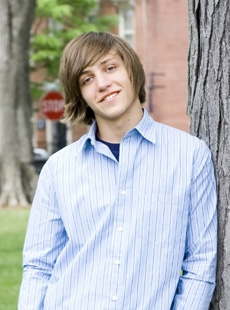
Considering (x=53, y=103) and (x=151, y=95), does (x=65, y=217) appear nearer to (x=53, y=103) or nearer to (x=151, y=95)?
(x=53, y=103)

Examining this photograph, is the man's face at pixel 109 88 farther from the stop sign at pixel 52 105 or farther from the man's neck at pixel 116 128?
the stop sign at pixel 52 105

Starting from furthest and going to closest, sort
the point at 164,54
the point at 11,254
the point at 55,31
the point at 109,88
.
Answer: the point at 55,31, the point at 164,54, the point at 11,254, the point at 109,88

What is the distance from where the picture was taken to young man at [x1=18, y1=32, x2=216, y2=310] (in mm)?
3508

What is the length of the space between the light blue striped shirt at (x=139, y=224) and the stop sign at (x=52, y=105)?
2092 centimetres

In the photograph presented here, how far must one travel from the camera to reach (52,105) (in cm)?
2512

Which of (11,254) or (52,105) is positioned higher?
(11,254)

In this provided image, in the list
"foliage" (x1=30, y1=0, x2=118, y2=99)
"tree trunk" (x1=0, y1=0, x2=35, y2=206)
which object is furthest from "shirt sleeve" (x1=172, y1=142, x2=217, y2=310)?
"foliage" (x1=30, y1=0, x2=118, y2=99)

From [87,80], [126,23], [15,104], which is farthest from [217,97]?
[126,23]

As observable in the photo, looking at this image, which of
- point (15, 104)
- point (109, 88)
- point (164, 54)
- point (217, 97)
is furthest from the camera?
point (164, 54)

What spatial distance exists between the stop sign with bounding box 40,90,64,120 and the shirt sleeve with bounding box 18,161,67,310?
68.1ft

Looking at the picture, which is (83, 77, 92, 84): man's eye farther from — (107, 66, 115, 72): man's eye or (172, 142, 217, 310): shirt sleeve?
(172, 142, 217, 310): shirt sleeve

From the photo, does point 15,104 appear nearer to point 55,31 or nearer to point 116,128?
point 55,31

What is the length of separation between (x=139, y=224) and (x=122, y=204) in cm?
9

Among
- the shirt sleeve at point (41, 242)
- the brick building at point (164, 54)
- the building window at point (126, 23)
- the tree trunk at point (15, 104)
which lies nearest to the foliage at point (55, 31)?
the brick building at point (164, 54)
